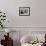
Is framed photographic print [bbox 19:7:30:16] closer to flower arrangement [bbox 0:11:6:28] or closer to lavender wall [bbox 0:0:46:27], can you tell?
lavender wall [bbox 0:0:46:27]

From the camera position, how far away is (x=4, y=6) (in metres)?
3.60

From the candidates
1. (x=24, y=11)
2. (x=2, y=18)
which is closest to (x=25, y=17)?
(x=24, y=11)

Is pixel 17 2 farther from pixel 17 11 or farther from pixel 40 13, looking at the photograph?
pixel 40 13

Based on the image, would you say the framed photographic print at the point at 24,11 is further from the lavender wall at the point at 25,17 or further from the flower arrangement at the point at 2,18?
the flower arrangement at the point at 2,18

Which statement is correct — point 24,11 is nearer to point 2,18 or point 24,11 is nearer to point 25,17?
point 25,17

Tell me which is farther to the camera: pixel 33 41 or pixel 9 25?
pixel 9 25

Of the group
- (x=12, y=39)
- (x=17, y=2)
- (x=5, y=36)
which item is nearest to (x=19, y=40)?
(x=12, y=39)

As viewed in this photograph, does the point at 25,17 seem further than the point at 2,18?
Yes

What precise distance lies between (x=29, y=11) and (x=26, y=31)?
550 millimetres

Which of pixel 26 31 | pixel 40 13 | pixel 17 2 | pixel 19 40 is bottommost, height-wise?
pixel 19 40

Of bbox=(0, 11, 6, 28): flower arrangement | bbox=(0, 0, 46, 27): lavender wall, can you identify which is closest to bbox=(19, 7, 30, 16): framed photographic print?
bbox=(0, 0, 46, 27): lavender wall

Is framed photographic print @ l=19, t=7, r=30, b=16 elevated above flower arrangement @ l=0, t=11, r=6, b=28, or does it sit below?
above

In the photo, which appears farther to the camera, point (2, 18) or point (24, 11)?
point (24, 11)

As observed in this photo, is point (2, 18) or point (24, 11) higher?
point (24, 11)
